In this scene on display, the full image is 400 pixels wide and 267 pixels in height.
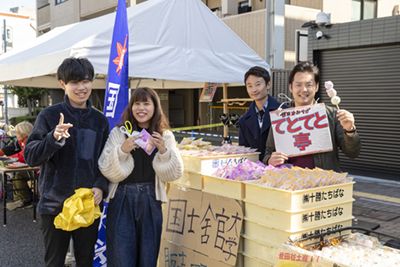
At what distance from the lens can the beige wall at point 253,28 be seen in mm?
14062

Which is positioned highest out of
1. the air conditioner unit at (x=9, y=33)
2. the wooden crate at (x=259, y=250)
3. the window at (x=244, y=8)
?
the air conditioner unit at (x=9, y=33)

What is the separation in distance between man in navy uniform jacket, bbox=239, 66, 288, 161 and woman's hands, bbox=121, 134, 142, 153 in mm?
1555

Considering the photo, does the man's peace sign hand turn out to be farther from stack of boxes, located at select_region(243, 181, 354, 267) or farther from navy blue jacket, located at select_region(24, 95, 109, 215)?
stack of boxes, located at select_region(243, 181, 354, 267)

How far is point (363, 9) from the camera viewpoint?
1487 cm

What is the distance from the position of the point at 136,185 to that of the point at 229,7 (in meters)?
15.0

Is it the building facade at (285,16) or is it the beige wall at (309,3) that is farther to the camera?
the beige wall at (309,3)

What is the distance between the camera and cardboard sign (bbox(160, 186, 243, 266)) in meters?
2.84

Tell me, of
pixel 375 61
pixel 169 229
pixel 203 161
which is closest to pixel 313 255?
pixel 203 161

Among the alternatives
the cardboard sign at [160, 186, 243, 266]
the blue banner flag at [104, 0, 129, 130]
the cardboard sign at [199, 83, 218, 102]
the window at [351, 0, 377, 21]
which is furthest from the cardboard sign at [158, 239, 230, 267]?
the window at [351, 0, 377, 21]

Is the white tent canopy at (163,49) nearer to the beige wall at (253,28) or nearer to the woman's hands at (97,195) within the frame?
the woman's hands at (97,195)

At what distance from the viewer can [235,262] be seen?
9.18ft

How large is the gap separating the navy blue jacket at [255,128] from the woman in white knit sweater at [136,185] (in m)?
1.35

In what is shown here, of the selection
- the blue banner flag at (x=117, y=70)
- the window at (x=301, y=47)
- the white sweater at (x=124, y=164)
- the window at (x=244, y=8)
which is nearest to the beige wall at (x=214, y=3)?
the window at (x=244, y=8)

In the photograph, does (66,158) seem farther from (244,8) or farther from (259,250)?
(244,8)
